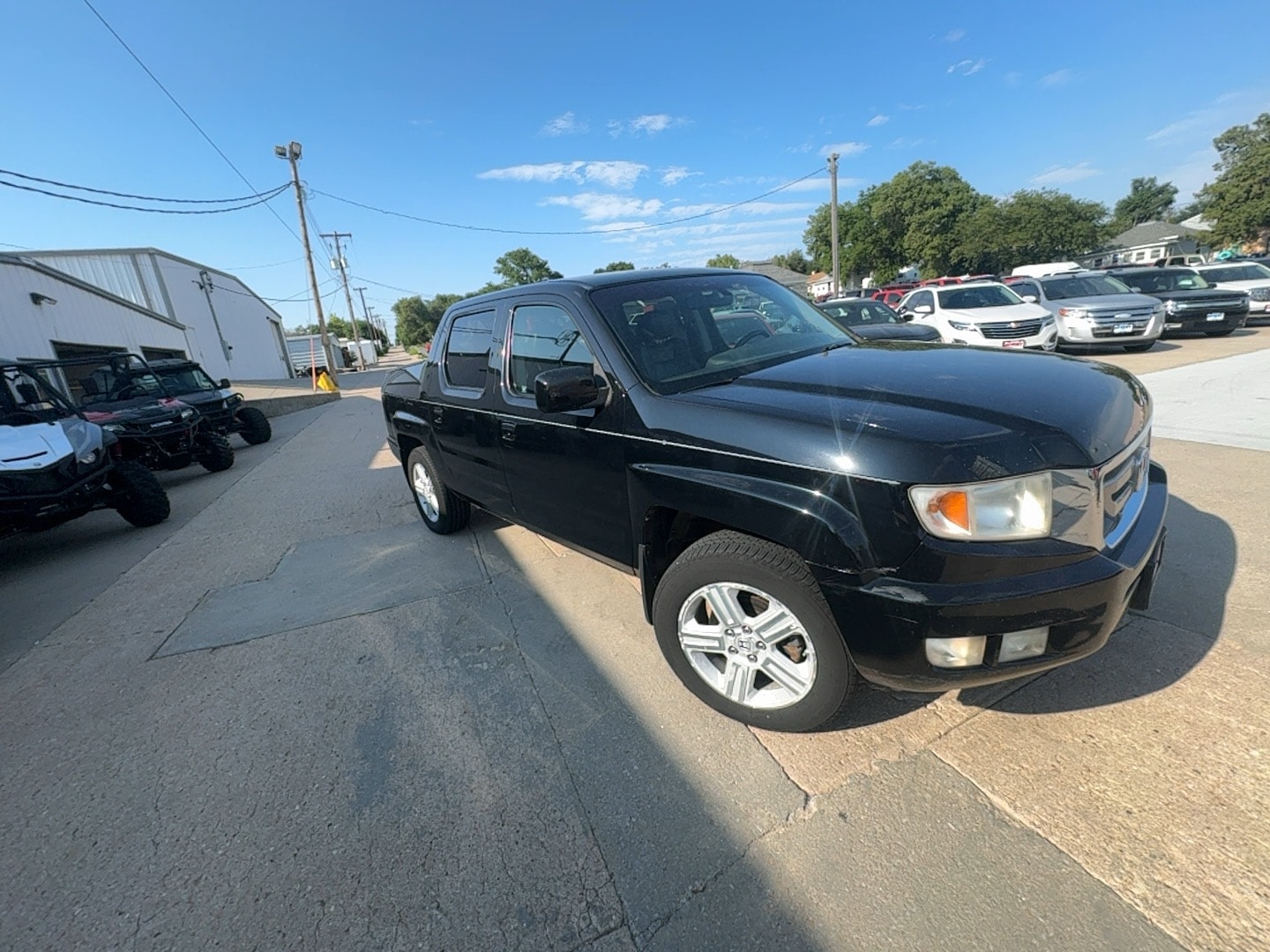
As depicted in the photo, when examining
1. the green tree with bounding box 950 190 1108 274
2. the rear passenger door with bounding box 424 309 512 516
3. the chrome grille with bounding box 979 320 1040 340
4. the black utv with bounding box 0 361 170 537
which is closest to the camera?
the rear passenger door with bounding box 424 309 512 516

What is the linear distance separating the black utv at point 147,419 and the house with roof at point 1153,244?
2466 inches

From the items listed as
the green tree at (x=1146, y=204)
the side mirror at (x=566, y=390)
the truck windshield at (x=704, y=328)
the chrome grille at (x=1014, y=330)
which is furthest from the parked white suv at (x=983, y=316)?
the green tree at (x=1146, y=204)

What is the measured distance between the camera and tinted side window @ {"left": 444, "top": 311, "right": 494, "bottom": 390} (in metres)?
3.42

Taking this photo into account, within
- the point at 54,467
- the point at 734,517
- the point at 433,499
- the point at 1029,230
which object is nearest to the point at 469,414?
the point at 433,499

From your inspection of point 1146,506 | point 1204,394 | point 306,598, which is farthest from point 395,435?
point 1204,394

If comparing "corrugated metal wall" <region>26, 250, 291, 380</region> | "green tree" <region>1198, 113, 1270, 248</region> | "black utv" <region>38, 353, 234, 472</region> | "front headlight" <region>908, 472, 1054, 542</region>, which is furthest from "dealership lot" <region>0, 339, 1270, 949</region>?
"green tree" <region>1198, 113, 1270, 248</region>

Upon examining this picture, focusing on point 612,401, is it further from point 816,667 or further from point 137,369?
point 137,369

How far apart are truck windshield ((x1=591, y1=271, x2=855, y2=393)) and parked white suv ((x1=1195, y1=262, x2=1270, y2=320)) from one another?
16840mm

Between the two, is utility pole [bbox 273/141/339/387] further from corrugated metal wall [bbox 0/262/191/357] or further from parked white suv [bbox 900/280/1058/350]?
parked white suv [bbox 900/280/1058/350]

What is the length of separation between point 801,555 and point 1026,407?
85 cm

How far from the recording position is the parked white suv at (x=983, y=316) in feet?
32.8

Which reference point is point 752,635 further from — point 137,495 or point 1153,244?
point 1153,244

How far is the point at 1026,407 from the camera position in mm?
1770

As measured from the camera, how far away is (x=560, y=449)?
2744 mm
